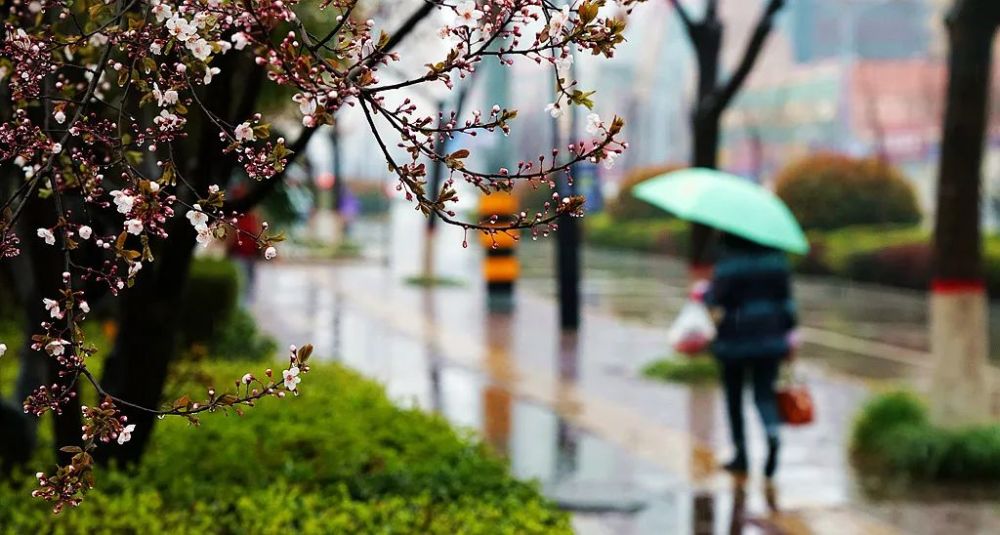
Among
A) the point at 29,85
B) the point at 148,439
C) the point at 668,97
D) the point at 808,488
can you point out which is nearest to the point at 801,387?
the point at 808,488

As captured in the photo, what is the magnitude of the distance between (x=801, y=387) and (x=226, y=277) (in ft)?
18.0

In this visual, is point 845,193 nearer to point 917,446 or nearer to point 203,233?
point 917,446

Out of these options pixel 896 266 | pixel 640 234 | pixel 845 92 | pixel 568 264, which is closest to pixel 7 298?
pixel 568 264

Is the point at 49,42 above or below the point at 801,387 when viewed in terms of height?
above

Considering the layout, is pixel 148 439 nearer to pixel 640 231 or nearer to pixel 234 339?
pixel 234 339

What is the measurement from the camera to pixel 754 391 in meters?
8.04

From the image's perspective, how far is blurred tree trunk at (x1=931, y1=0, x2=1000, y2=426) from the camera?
321 inches

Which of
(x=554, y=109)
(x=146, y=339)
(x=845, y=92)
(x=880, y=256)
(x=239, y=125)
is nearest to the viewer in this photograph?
Result: (x=239, y=125)

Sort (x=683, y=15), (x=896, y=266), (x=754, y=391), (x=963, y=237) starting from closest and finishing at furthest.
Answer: (x=754, y=391) → (x=963, y=237) → (x=683, y=15) → (x=896, y=266)

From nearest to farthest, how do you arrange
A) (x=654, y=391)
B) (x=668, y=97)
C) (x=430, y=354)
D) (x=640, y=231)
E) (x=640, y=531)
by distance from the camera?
(x=640, y=531) < (x=654, y=391) < (x=430, y=354) < (x=640, y=231) < (x=668, y=97)

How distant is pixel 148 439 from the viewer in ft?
17.7

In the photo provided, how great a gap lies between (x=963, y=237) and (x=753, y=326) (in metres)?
1.40

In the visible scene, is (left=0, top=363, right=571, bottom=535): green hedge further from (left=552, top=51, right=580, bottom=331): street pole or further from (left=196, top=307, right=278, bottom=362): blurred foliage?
(left=552, top=51, right=580, bottom=331): street pole

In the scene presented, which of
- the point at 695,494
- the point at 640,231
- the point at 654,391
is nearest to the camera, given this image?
the point at 695,494
